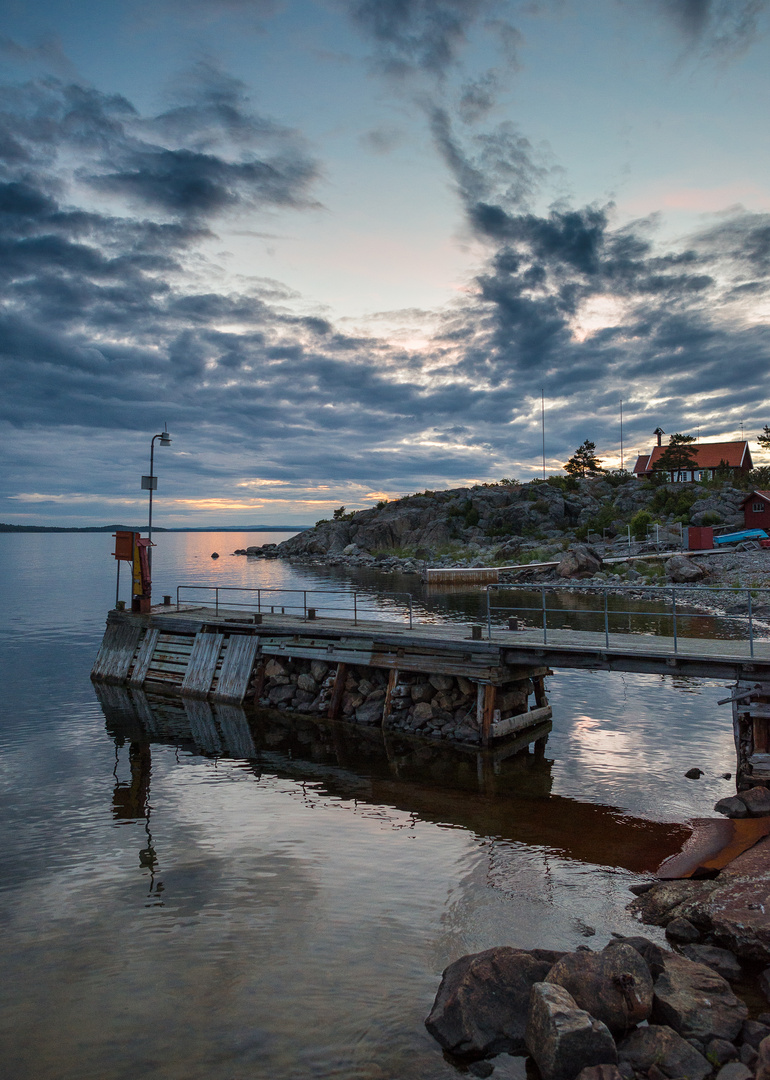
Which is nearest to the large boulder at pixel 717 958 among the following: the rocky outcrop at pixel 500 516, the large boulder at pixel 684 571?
the large boulder at pixel 684 571

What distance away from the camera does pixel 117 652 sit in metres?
28.9

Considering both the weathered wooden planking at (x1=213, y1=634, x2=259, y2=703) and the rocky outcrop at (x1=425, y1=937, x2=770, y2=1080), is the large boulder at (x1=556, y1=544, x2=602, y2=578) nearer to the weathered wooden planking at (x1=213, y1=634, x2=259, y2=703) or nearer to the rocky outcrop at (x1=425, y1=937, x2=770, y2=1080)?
the weathered wooden planking at (x1=213, y1=634, x2=259, y2=703)

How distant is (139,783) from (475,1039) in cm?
1237

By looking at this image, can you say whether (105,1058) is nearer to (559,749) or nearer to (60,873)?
(60,873)

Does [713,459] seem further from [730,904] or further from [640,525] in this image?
[730,904]

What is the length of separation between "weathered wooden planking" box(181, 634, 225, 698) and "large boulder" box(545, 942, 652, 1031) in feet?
65.3

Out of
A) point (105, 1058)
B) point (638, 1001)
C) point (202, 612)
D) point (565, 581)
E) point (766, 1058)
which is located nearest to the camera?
point (766, 1058)

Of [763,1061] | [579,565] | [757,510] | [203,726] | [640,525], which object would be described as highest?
[757,510]

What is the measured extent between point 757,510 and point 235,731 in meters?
66.7

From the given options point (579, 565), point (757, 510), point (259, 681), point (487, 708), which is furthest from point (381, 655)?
point (757, 510)

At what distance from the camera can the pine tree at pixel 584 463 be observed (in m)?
130

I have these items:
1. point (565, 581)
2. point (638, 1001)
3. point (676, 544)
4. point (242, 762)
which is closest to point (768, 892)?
point (638, 1001)

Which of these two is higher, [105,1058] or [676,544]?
[676,544]

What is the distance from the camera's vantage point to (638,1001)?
7.05 m
